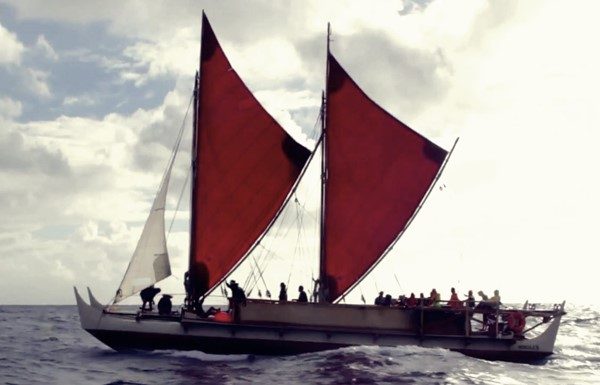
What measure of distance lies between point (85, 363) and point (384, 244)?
14.8 metres

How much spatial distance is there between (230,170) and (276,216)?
3.12 meters

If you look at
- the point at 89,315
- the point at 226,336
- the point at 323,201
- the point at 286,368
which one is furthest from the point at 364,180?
the point at 89,315

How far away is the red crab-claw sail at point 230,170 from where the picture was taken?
108ft

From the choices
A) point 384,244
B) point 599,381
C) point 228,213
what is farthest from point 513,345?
point 228,213

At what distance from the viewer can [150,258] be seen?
31969 millimetres

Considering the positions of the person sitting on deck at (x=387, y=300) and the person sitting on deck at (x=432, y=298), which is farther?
the person sitting on deck at (x=387, y=300)

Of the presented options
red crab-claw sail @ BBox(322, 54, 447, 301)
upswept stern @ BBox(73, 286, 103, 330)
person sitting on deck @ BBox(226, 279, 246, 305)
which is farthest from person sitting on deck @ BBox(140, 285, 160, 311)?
red crab-claw sail @ BBox(322, 54, 447, 301)

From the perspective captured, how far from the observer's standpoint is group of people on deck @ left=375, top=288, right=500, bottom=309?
32.1 m

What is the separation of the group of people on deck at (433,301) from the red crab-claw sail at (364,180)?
197 centimetres

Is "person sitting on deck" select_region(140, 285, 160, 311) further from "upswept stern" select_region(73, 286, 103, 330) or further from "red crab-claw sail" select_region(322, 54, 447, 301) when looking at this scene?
"red crab-claw sail" select_region(322, 54, 447, 301)

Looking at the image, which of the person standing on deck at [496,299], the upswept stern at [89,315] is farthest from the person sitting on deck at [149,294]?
the person standing on deck at [496,299]

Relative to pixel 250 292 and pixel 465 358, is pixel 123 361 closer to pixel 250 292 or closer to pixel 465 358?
pixel 250 292

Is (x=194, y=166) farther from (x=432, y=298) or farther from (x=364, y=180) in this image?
(x=432, y=298)

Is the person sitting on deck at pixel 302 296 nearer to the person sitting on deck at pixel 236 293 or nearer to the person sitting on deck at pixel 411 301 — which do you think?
the person sitting on deck at pixel 236 293
